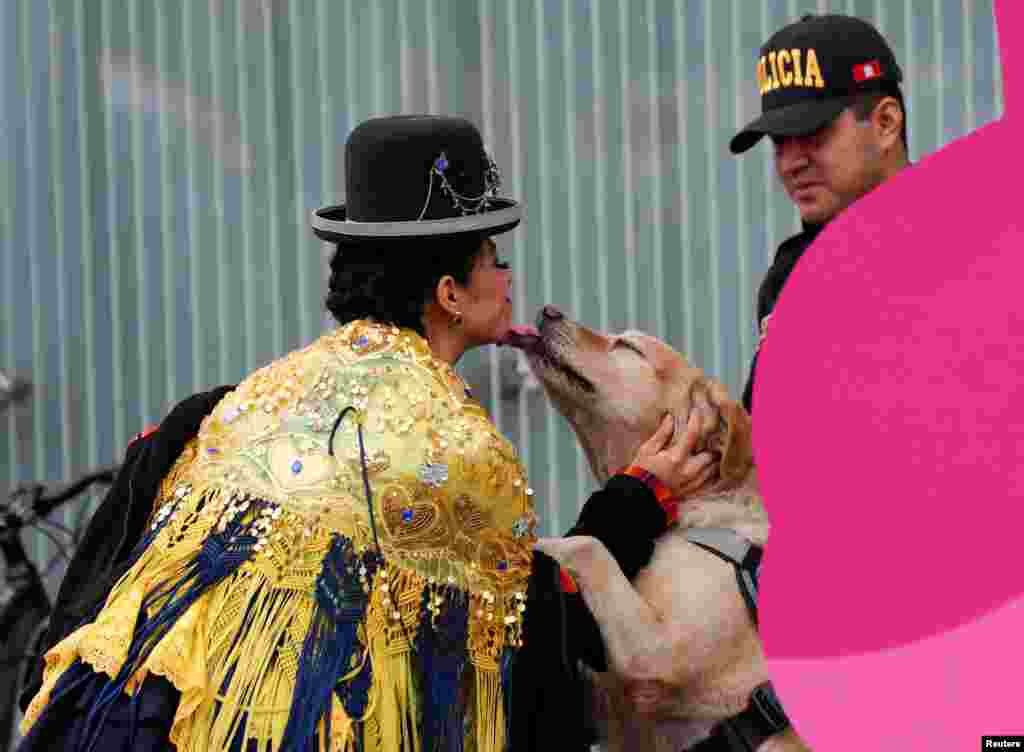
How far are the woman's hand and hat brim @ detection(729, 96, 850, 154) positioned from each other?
0.59 m

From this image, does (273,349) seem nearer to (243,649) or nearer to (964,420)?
(243,649)

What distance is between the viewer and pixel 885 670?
2092mm

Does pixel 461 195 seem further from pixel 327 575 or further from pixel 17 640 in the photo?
pixel 17 640

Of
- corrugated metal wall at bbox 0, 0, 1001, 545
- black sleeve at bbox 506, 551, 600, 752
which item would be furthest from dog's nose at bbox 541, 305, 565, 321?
corrugated metal wall at bbox 0, 0, 1001, 545

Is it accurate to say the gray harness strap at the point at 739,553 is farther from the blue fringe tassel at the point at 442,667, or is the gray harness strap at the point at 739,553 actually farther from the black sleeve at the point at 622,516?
the blue fringe tassel at the point at 442,667

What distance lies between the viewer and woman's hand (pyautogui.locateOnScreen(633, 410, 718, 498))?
2.96 meters

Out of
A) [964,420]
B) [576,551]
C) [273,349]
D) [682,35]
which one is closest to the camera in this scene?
[964,420]

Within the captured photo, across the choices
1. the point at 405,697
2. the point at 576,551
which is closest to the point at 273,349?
the point at 576,551

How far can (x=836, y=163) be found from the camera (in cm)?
316

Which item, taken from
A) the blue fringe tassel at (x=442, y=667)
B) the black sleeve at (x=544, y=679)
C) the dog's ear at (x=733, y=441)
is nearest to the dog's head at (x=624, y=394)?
the dog's ear at (x=733, y=441)

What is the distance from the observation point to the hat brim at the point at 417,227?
2395mm

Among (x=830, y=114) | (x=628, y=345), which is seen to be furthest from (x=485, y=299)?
(x=830, y=114)

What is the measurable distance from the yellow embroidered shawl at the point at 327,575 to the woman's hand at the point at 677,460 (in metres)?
0.64

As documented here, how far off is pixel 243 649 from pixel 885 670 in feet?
2.95
